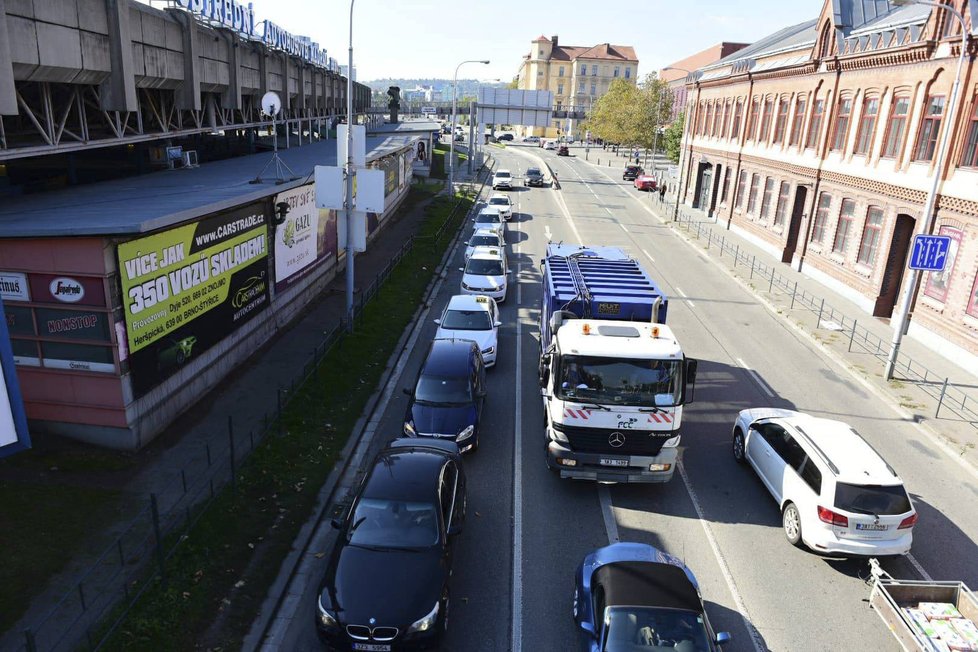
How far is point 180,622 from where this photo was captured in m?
8.71

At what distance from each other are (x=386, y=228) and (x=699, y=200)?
29.1 metres

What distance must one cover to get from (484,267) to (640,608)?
18687mm

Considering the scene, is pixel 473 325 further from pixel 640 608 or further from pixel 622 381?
pixel 640 608

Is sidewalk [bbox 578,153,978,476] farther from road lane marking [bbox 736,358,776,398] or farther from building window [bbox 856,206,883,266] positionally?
road lane marking [bbox 736,358,776,398]

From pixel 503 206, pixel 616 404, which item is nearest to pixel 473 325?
pixel 616 404

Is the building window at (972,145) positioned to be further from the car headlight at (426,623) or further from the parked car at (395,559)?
the car headlight at (426,623)

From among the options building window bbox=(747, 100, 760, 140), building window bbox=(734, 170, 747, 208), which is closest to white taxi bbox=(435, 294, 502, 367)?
building window bbox=(734, 170, 747, 208)

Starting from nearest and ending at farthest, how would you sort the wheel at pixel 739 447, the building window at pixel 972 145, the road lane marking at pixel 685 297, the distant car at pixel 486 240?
the wheel at pixel 739 447 → the building window at pixel 972 145 → the road lane marking at pixel 685 297 → the distant car at pixel 486 240

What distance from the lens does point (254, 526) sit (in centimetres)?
1099

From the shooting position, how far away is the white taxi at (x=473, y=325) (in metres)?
18.6

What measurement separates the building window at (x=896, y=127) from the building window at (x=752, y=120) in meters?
15.3

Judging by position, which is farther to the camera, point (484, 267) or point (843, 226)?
point (843, 226)

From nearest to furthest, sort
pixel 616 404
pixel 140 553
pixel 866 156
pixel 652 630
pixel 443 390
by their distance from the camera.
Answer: pixel 652 630 < pixel 140 553 < pixel 616 404 < pixel 443 390 < pixel 866 156

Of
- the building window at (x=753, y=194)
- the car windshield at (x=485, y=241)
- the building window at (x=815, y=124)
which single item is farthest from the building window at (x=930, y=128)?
the car windshield at (x=485, y=241)
